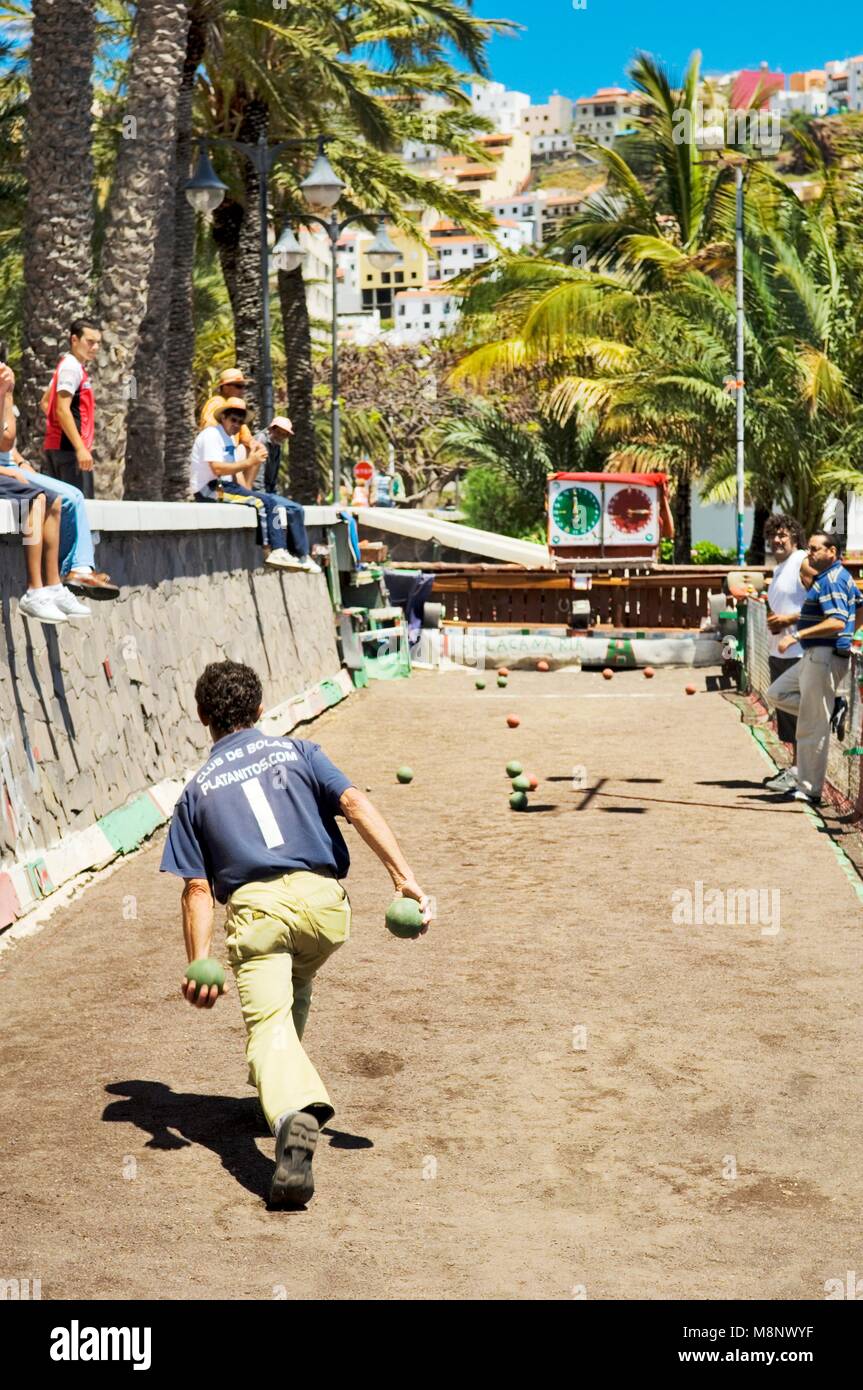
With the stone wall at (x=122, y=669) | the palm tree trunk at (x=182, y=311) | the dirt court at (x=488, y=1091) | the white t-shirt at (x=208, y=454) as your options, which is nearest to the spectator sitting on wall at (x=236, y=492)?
the white t-shirt at (x=208, y=454)

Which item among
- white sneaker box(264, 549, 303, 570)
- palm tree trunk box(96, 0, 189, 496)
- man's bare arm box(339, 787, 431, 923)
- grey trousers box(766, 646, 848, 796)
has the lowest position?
grey trousers box(766, 646, 848, 796)

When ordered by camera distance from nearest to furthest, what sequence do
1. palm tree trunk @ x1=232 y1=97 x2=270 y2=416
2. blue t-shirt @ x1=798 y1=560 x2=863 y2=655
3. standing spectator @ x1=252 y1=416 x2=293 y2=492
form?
blue t-shirt @ x1=798 y1=560 x2=863 y2=655
standing spectator @ x1=252 y1=416 x2=293 y2=492
palm tree trunk @ x1=232 y1=97 x2=270 y2=416

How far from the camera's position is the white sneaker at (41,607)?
32.7ft

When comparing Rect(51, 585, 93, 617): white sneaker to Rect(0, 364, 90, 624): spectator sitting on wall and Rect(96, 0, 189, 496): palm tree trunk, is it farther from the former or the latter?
Rect(96, 0, 189, 496): palm tree trunk

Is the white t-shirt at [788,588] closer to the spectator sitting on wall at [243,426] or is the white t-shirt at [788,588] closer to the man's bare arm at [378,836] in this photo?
the spectator sitting on wall at [243,426]

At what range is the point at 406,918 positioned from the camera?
6109 mm

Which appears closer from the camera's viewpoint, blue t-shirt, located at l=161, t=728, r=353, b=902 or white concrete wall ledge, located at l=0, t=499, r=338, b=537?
blue t-shirt, located at l=161, t=728, r=353, b=902

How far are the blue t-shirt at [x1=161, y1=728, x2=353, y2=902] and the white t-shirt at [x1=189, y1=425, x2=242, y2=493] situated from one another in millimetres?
11199

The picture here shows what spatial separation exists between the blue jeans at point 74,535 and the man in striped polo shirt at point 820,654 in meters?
5.37

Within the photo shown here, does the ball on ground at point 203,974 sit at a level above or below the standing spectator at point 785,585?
below

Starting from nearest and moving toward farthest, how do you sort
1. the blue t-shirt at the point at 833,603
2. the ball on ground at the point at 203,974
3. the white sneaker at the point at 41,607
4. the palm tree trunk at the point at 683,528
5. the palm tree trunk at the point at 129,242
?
the ball on ground at the point at 203,974, the white sneaker at the point at 41,607, the blue t-shirt at the point at 833,603, the palm tree trunk at the point at 129,242, the palm tree trunk at the point at 683,528

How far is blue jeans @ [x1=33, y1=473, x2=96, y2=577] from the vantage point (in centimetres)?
1075

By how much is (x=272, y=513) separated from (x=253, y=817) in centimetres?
1260

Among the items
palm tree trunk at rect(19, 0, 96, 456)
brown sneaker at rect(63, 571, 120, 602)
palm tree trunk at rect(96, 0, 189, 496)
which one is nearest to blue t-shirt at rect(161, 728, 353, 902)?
brown sneaker at rect(63, 571, 120, 602)
